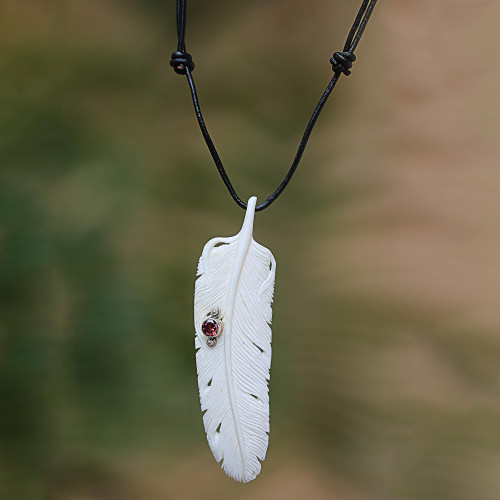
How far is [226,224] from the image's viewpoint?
3.58ft

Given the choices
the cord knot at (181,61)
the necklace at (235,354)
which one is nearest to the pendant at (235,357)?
the necklace at (235,354)

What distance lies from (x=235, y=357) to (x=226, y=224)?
0.38 m

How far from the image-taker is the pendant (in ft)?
2.50

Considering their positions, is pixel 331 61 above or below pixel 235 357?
above

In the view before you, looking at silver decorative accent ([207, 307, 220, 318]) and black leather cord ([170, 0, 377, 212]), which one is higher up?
black leather cord ([170, 0, 377, 212])

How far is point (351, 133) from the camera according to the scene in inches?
41.8

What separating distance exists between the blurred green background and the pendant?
281 millimetres

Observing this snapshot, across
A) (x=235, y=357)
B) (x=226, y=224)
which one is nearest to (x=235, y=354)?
(x=235, y=357)

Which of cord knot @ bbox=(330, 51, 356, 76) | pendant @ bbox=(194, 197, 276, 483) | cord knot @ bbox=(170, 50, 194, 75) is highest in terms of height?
cord knot @ bbox=(170, 50, 194, 75)

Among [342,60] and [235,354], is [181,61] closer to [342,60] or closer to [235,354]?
[342,60]

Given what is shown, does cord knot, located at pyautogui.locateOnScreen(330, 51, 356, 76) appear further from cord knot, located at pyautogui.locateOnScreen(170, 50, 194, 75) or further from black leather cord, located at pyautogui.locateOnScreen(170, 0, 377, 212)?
cord knot, located at pyautogui.locateOnScreen(170, 50, 194, 75)

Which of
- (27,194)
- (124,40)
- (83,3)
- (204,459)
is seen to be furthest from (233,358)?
(83,3)

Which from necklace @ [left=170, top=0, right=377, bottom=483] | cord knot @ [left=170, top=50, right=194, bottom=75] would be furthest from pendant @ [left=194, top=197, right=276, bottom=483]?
cord knot @ [left=170, top=50, right=194, bottom=75]

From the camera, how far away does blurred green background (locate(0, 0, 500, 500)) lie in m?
1.00
